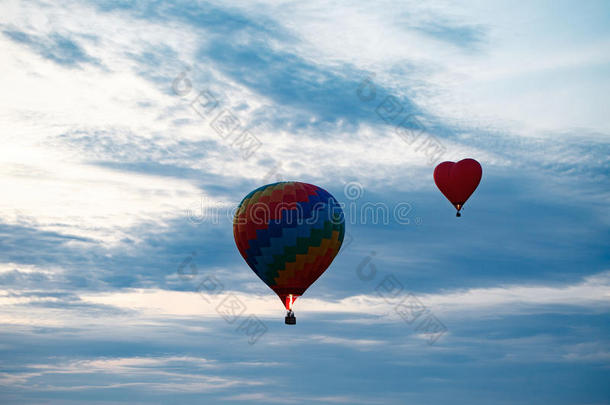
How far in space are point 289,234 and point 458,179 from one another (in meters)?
14.2

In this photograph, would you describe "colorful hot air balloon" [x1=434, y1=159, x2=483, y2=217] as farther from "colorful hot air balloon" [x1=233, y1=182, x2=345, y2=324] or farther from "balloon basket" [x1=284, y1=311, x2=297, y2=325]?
"balloon basket" [x1=284, y1=311, x2=297, y2=325]

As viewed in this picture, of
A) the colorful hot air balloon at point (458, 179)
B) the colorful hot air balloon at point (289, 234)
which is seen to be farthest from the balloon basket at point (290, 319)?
the colorful hot air balloon at point (458, 179)

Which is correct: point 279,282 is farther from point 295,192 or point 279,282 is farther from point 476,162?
point 476,162

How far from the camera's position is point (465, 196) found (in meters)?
62.8

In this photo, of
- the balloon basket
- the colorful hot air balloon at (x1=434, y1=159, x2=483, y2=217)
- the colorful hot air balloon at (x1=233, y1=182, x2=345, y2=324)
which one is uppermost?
the colorful hot air balloon at (x1=434, y1=159, x2=483, y2=217)

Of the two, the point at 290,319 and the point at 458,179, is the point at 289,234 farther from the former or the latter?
the point at 458,179

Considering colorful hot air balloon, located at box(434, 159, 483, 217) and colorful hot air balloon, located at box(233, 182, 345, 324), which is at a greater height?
colorful hot air balloon, located at box(434, 159, 483, 217)

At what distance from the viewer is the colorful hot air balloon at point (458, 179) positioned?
204 feet

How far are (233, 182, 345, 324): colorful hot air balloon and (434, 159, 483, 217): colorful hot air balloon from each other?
8.91 m

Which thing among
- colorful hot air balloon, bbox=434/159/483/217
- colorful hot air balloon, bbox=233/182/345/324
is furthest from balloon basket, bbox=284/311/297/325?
colorful hot air balloon, bbox=434/159/483/217

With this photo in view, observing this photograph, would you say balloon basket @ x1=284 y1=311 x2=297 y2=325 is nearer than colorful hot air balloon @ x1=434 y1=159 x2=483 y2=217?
Yes

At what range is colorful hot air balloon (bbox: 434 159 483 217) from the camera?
62156 millimetres

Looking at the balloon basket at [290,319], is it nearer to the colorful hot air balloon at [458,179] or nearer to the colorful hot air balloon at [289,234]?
the colorful hot air balloon at [289,234]

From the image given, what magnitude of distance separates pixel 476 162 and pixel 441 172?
110 inches
